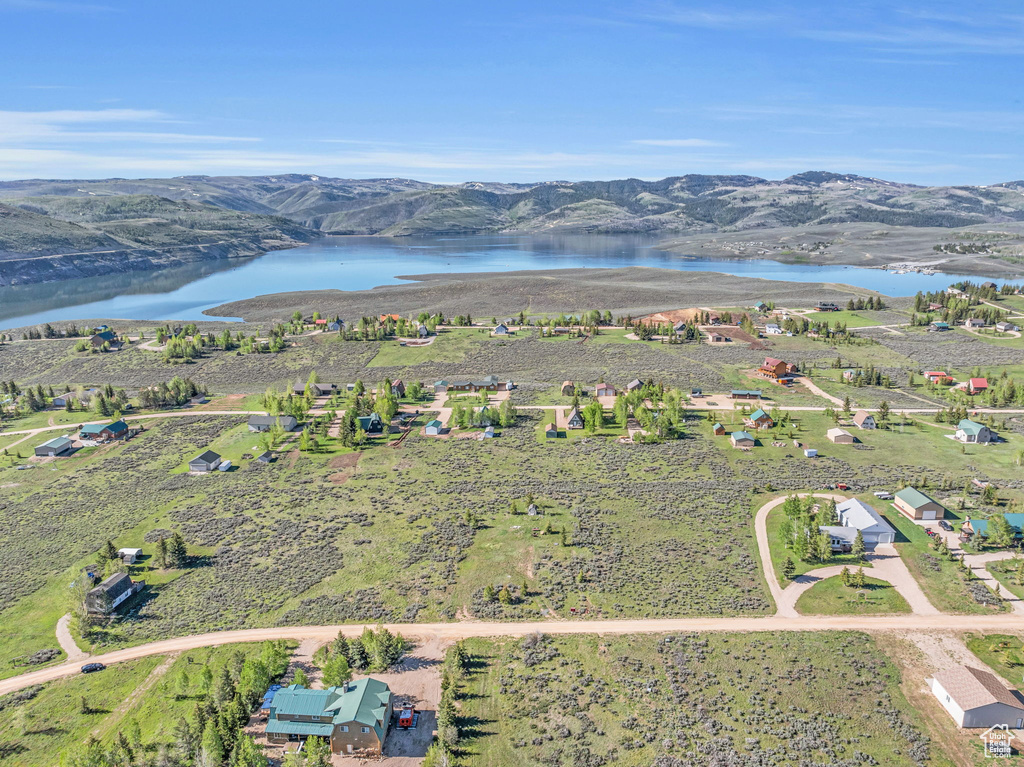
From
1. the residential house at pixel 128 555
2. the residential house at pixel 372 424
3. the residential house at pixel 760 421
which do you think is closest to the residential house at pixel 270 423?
Answer: the residential house at pixel 372 424

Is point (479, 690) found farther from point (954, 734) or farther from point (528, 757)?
point (954, 734)

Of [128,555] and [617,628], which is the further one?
[128,555]

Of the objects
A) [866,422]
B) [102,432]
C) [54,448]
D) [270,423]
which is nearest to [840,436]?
[866,422]

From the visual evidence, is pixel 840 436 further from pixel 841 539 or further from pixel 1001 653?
pixel 1001 653

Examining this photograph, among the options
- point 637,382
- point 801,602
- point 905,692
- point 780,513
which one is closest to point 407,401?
point 637,382

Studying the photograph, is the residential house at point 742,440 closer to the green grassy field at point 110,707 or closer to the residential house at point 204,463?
the green grassy field at point 110,707

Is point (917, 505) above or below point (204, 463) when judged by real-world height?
above

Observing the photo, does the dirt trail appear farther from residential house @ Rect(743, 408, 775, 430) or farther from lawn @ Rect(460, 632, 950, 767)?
residential house @ Rect(743, 408, 775, 430)

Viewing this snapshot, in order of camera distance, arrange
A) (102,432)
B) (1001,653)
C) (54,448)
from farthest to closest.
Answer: (102,432)
(54,448)
(1001,653)
